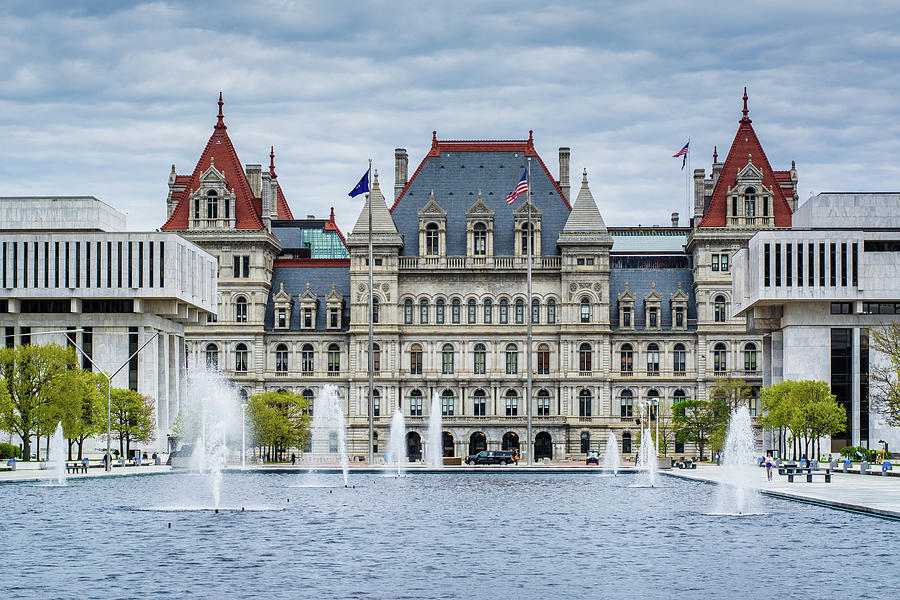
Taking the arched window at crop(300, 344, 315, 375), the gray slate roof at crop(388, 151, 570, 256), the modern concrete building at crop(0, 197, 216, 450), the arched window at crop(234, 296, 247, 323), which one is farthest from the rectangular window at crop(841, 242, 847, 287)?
the arched window at crop(234, 296, 247, 323)

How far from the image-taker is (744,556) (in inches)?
1746

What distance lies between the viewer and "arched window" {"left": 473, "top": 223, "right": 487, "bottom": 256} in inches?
5379

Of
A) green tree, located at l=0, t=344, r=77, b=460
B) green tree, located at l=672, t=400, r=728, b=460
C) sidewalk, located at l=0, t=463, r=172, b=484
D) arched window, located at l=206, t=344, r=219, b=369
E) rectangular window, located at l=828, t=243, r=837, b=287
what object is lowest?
sidewalk, located at l=0, t=463, r=172, b=484

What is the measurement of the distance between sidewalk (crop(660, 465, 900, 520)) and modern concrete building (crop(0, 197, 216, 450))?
45612 millimetres

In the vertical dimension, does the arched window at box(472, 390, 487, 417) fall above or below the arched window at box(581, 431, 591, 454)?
above

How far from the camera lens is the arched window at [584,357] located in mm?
135875

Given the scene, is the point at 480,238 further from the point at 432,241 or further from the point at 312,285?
the point at 312,285

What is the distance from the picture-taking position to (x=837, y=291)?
112625 millimetres

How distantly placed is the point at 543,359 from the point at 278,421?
1203 inches

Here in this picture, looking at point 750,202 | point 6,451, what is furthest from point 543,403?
point 6,451

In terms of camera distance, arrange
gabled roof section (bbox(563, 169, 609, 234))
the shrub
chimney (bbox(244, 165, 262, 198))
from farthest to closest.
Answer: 1. chimney (bbox(244, 165, 262, 198))
2. gabled roof section (bbox(563, 169, 609, 234))
3. the shrub

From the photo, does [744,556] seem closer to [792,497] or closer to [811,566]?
[811,566]

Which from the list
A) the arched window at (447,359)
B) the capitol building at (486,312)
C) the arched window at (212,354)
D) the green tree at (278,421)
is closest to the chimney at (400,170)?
the capitol building at (486,312)

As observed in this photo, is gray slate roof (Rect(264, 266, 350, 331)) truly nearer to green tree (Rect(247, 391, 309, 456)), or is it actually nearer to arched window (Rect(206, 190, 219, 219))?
arched window (Rect(206, 190, 219, 219))
